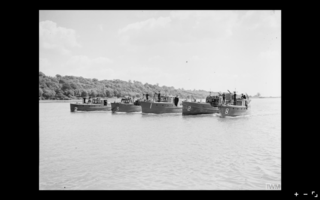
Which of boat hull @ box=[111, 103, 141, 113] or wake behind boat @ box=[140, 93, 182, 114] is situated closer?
wake behind boat @ box=[140, 93, 182, 114]

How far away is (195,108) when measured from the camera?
149 feet

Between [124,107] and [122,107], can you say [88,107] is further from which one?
[124,107]

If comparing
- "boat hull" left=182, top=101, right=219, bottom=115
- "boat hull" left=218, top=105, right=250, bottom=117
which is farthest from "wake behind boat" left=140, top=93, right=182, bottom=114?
"boat hull" left=218, top=105, right=250, bottom=117

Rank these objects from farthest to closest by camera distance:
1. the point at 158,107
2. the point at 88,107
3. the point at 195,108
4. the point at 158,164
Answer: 1. the point at 88,107
2. the point at 158,107
3. the point at 195,108
4. the point at 158,164

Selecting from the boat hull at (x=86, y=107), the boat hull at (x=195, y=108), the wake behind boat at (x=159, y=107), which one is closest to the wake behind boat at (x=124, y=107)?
the boat hull at (x=86, y=107)

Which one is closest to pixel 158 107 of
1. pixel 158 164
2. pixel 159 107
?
pixel 159 107

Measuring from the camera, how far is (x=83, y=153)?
1585 cm

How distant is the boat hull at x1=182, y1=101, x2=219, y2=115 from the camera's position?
148 ft

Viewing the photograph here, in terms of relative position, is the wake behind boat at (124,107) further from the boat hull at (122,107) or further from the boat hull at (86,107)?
the boat hull at (86,107)

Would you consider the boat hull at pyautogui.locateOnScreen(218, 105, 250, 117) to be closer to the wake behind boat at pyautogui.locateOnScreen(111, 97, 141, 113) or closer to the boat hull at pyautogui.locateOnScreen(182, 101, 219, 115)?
the boat hull at pyautogui.locateOnScreen(182, 101, 219, 115)
